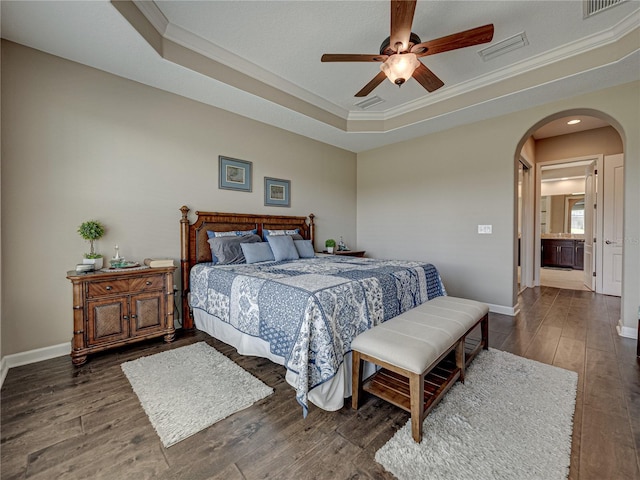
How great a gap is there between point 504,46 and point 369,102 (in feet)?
5.56

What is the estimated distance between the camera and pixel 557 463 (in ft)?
4.48

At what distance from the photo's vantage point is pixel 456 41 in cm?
210

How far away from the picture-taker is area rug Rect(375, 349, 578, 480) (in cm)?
134

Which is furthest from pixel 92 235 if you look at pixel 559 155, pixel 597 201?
pixel 559 155

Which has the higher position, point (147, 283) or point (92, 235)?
point (92, 235)

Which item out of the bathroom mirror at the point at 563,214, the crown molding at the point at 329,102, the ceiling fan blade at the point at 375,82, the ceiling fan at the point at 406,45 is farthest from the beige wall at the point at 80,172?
the bathroom mirror at the point at 563,214

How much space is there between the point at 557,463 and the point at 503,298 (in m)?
2.87

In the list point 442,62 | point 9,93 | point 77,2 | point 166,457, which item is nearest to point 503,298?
point 442,62

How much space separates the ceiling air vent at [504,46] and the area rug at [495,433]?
3.13 meters

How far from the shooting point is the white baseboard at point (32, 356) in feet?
7.41

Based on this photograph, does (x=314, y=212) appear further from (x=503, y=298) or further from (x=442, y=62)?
(x=503, y=298)

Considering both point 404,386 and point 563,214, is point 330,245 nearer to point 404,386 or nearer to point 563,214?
point 404,386

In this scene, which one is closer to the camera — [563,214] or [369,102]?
[369,102]

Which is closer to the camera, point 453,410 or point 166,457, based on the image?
point 166,457
